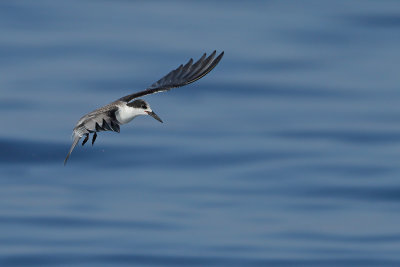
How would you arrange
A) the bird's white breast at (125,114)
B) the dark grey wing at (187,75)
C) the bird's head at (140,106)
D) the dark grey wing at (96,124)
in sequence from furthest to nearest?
the dark grey wing at (187,75) < the bird's head at (140,106) < the bird's white breast at (125,114) < the dark grey wing at (96,124)

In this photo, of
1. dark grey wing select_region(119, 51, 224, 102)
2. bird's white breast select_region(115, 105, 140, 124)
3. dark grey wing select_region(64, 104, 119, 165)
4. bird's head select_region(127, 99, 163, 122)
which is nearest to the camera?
dark grey wing select_region(64, 104, 119, 165)

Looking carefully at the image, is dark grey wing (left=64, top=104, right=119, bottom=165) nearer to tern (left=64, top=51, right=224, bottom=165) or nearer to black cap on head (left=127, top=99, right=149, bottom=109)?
tern (left=64, top=51, right=224, bottom=165)

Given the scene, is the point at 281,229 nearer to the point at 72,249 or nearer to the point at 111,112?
the point at 72,249

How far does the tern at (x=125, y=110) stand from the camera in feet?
50.9

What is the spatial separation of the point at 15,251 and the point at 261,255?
2.90 m

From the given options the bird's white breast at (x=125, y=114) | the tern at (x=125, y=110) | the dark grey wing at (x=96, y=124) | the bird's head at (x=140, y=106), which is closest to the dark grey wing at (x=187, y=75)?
the tern at (x=125, y=110)

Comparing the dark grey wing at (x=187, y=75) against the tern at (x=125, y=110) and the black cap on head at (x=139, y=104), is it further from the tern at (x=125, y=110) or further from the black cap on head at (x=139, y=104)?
the black cap on head at (x=139, y=104)

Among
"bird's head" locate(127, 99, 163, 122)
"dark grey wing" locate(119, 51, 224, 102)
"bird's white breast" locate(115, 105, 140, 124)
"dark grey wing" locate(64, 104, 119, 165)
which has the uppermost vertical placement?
"dark grey wing" locate(119, 51, 224, 102)

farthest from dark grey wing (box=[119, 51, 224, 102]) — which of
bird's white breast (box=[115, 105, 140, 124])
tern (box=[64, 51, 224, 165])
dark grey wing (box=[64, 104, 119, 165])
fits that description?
dark grey wing (box=[64, 104, 119, 165])

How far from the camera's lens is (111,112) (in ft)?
53.5

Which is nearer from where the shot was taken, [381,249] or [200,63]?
[200,63]

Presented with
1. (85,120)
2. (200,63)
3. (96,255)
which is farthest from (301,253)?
(85,120)

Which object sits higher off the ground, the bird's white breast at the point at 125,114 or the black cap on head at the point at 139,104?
the black cap on head at the point at 139,104

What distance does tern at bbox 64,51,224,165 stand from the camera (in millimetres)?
15508
